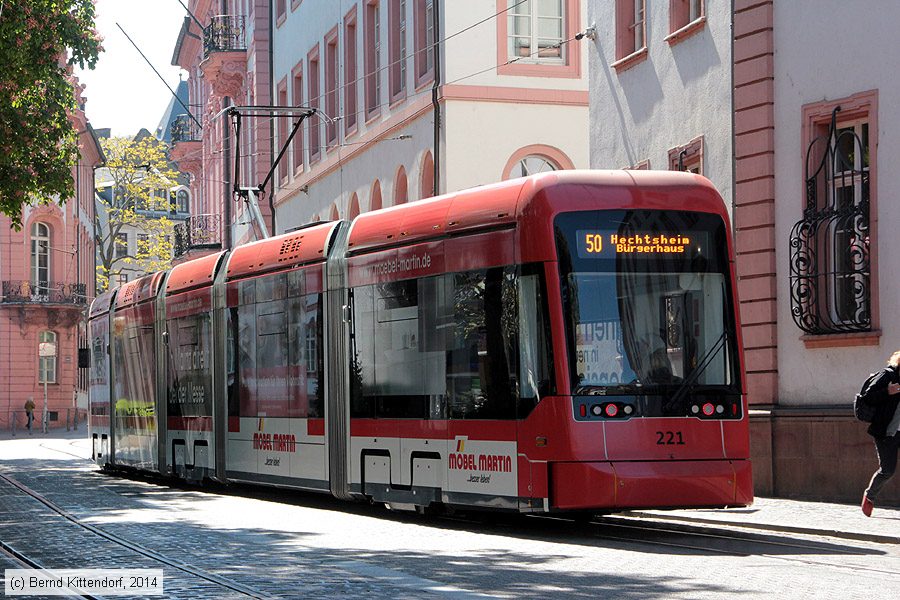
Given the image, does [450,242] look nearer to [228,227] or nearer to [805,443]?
[805,443]

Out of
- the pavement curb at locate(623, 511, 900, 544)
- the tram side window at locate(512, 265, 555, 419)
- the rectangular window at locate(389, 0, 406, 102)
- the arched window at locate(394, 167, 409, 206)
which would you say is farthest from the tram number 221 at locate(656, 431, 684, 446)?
the rectangular window at locate(389, 0, 406, 102)

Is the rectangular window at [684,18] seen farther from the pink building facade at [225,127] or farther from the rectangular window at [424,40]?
the pink building facade at [225,127]

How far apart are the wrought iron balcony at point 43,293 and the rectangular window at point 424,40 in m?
40.9

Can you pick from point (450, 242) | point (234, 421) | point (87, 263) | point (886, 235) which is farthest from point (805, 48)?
point (87, 263)

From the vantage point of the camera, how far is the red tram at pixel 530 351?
1470 centimetres

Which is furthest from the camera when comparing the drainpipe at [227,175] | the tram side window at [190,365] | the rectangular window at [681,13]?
the drainpipe at [227,175]

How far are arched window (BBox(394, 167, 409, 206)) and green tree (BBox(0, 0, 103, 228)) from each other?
7.67m

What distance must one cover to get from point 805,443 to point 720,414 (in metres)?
5.05

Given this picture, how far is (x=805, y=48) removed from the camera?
802 inches

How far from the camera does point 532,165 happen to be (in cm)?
3262

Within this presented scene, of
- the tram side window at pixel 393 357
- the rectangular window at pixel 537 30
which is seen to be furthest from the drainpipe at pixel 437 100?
the tram side window at pixel 393 357

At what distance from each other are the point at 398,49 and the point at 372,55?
7.79ft

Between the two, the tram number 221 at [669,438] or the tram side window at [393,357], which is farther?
Result: the tram side window at [393,357]

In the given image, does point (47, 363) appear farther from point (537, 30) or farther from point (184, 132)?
point (537, 30)
